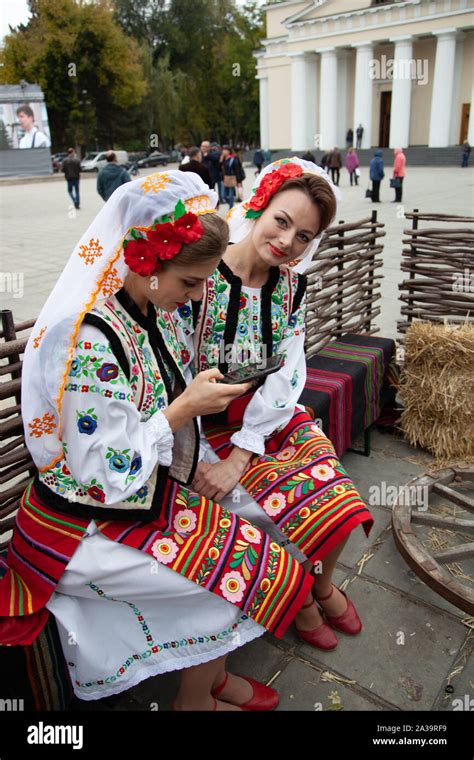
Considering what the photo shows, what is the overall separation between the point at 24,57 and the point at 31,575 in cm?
4269

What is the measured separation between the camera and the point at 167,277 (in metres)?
1.63

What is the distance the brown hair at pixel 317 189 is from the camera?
2121 millimetres

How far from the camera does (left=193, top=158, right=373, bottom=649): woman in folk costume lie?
2.05 meters

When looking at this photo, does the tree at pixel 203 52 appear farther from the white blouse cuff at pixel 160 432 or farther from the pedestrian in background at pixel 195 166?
the white blouse cuff at pixel 160 432

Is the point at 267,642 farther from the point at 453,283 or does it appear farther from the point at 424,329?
the point at 453,283

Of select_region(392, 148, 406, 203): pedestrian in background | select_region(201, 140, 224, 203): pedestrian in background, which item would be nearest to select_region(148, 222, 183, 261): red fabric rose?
select_region(201, 140, 224, 203): pedestrian in background

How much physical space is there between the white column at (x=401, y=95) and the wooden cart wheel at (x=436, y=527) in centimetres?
3316

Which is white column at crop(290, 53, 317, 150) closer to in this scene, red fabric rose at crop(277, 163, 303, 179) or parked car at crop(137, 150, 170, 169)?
parked car at crop(137, 150, 170, 169)

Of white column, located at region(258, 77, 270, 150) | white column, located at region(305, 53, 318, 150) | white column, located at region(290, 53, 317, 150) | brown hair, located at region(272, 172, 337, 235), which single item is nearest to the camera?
brown hair, located at region(272, 172, 337, 235)

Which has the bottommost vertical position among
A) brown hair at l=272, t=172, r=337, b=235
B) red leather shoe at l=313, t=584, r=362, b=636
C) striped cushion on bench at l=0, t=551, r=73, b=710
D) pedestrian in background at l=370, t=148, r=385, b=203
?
red leather shoe at l=313, t=584, r=362, b=636

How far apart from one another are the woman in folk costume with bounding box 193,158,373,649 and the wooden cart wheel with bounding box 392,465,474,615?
356 mm

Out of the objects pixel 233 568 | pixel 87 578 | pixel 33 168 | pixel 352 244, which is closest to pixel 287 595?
pixel 233 568

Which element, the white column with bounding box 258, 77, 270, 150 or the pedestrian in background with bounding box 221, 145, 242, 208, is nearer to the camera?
the pedestrian in background with bounding box 221, 145, 242, 208

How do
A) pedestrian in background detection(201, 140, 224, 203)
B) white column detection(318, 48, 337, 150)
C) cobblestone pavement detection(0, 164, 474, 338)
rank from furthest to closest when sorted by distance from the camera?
white column detection(318, 48, 337, 150) → pedestrian in background detection(201, 140, 224, 203) → cobblestone pavement detection(0, 164, 474, 338)
